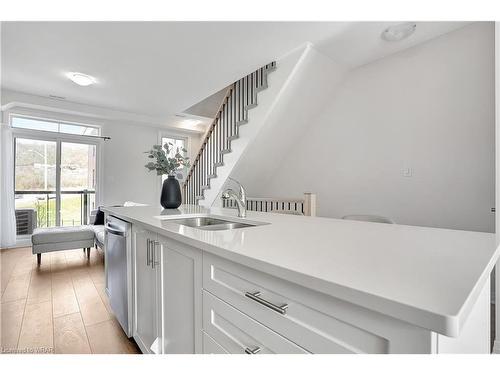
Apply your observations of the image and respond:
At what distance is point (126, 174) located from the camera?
215 inches

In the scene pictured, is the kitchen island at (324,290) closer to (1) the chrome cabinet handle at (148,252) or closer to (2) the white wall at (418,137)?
(1) the chrome cabinet handle at (148,252)

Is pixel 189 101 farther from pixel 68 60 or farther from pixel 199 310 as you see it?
pixel 199 310

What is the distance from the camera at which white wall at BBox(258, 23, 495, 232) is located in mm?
2494

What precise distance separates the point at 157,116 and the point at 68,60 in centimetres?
251

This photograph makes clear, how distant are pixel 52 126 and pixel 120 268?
4388 millimetres

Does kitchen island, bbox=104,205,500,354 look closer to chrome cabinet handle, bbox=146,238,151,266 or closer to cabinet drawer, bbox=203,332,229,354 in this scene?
cabinet drawer, bbox=203,332,229,354

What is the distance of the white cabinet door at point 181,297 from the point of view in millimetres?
982

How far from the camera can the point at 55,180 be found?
463 cm

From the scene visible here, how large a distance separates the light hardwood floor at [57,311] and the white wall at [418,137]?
313 centimetres

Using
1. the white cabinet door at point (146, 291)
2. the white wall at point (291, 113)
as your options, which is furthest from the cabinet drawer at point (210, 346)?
the white wall at point (291, 113)

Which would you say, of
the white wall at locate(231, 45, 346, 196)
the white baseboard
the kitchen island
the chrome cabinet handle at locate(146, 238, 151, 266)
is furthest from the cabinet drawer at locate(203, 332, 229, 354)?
the white wall at locate(231, 45, 346, 196)

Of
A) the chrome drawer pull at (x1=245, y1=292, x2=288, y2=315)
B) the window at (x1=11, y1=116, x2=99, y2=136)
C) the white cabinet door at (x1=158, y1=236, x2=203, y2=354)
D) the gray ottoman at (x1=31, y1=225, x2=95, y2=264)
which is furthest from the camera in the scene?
the window at (x1=11, y1=116, x2=99, y2=136)

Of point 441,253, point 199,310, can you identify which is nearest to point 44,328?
point 199,310

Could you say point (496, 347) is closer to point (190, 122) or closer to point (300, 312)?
point (300, 312)
